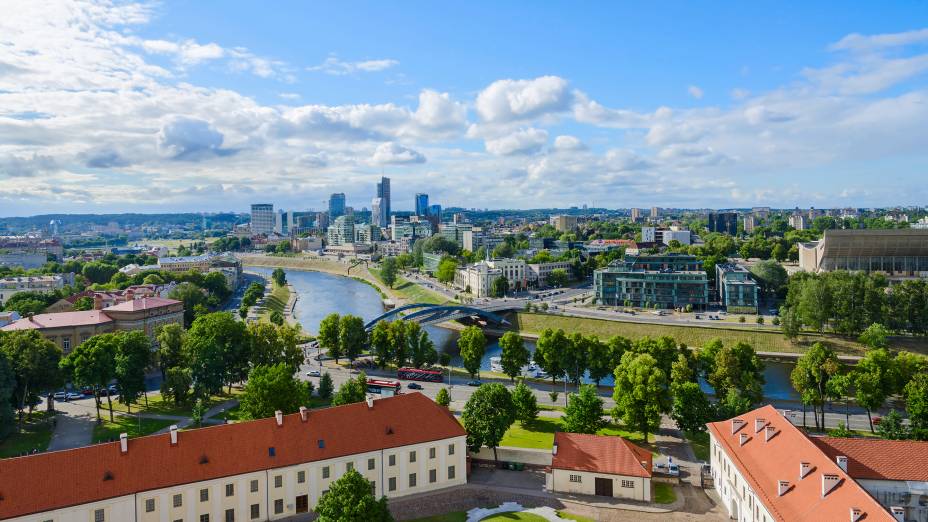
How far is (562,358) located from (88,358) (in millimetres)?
38036

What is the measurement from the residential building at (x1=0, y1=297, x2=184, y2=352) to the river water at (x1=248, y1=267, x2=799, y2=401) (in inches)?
1031

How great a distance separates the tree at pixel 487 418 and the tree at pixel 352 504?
13210mm

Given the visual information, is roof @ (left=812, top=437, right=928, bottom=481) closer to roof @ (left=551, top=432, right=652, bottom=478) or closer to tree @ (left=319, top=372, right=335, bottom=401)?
roof @ (left=551, top=432, right=652, bottom=478)

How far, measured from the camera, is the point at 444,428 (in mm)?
34781

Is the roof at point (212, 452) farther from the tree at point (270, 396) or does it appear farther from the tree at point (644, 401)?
the tree at point (644, 401)

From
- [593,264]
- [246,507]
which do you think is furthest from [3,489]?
[593,264]

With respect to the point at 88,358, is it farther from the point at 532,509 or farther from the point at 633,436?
the point at 633,436

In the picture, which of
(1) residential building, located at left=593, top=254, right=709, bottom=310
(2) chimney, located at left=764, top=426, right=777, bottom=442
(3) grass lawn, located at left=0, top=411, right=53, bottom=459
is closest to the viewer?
(2) chimney, located at left=764, top=426, right=777, bottom=442

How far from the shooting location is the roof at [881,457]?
2738 centimetres

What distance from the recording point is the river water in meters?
62.0

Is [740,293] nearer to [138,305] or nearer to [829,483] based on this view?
[829,483]

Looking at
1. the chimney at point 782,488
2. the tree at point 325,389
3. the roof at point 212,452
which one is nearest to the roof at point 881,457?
the chimney at point 782,488

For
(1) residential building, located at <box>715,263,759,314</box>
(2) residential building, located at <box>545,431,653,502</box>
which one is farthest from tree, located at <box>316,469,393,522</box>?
(1) residential building, located at <box>715,263,759,314</box>

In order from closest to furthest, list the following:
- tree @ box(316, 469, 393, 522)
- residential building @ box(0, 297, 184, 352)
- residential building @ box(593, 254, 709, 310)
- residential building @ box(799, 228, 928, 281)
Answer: tree @ box(316, 469, 393, 522) < residential building @ box(0, 297, 184, 352) < residential building @ box(593, 254, 709, 310) < residential building @ box(799, 228, 928, 281)
